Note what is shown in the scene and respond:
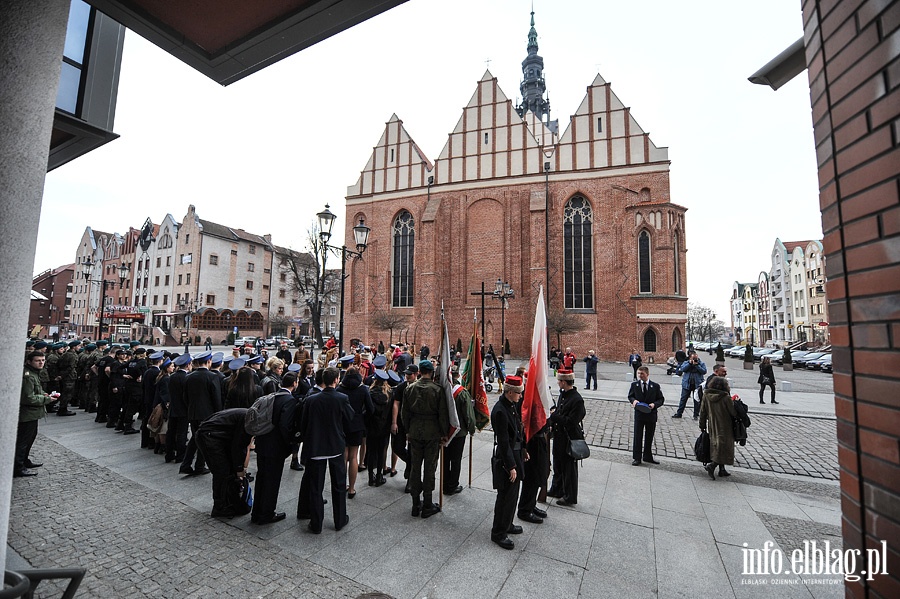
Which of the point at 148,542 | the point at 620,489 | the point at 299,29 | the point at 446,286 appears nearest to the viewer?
the point at 299,29

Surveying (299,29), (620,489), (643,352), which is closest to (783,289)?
(643,352)

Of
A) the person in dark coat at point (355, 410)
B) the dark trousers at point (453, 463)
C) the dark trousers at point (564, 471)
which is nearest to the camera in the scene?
the dark trousers at point (564, 471)

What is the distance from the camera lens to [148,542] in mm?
3934

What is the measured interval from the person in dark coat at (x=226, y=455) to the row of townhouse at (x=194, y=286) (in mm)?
35928

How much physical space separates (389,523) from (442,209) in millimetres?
29107

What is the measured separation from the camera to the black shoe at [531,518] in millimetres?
4539

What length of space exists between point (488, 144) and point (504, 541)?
31.2 metres

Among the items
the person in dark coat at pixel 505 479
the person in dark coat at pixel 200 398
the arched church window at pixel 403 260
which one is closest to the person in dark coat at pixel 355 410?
the person in dark coat at pixel 505 479

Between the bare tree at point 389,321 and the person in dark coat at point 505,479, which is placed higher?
the bare tree at point 389,321

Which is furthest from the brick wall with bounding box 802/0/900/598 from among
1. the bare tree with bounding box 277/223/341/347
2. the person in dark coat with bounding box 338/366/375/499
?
the bare tree with bounding box 277/223/341/347

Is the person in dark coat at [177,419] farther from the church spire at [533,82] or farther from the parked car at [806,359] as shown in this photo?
the church spire at [533,82]

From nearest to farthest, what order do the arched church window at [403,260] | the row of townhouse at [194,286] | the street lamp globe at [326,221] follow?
the street lamp globe at [326,221] → the arched church window at [403,260] → the row of townhouse at [194,286]

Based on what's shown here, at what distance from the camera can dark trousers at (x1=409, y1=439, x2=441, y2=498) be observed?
4734 millimetres

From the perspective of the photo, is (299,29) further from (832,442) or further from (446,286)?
(446,286)
